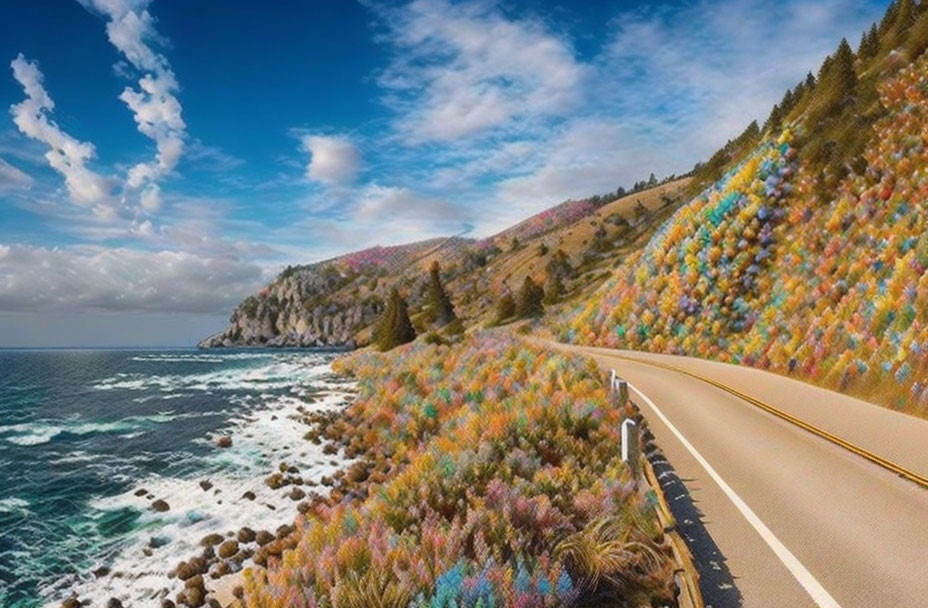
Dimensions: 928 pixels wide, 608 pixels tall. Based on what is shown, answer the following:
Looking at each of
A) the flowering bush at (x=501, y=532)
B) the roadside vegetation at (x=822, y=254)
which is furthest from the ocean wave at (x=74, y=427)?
the roadside vegetation at (x=822, y=254)

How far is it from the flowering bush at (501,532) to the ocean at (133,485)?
3.27m

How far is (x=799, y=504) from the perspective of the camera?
8.31 metres

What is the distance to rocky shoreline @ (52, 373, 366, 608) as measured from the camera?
36.9 feet

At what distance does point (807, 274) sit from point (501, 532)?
80.5 ft

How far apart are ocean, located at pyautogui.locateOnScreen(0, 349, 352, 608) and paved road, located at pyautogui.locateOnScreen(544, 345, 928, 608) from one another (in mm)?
10224

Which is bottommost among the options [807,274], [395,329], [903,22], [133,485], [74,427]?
[133,485]

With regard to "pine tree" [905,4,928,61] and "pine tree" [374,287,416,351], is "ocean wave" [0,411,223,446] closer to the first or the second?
"pine tree" [374,287,416,351]

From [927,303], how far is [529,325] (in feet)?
155

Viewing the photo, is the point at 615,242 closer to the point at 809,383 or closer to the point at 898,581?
the point at 809,383

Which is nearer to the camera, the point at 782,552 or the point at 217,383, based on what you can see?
the point at 782,552

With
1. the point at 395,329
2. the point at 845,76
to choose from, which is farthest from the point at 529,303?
the point at 845,76

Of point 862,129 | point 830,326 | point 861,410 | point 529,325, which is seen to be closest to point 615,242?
point 529,325

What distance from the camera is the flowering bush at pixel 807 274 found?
17692 mm

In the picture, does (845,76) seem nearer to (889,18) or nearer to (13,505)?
(889,18)
